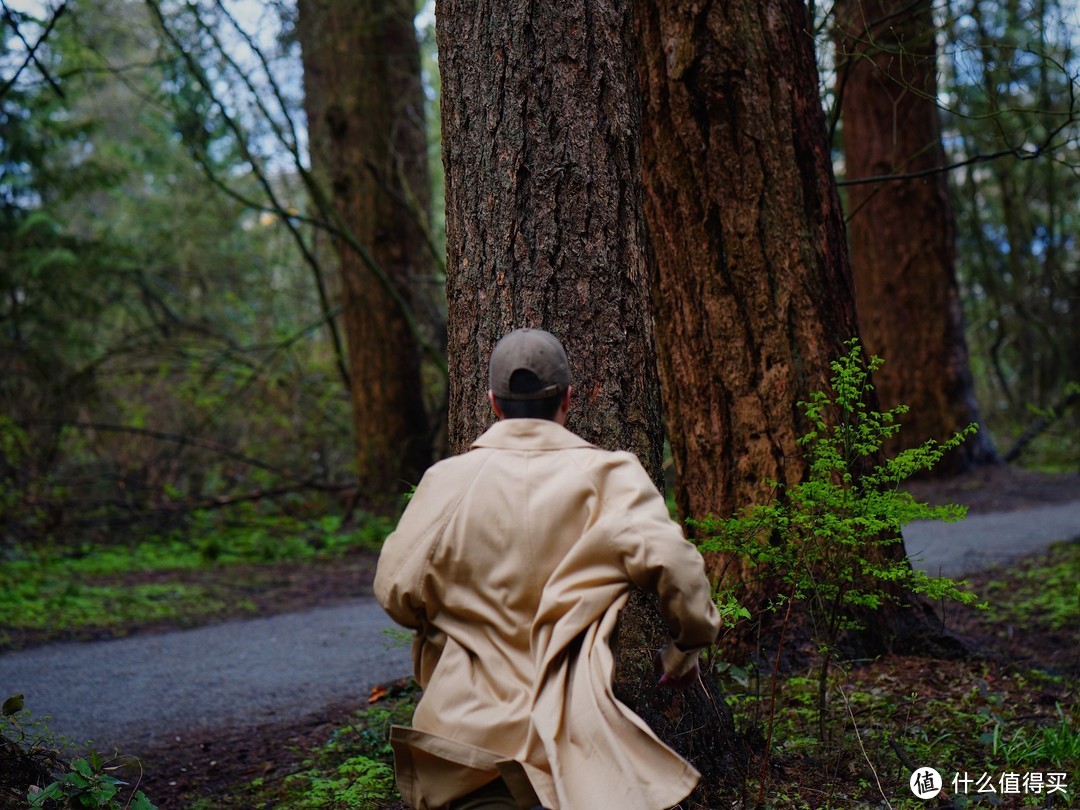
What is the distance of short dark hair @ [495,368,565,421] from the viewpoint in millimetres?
Result: 2893

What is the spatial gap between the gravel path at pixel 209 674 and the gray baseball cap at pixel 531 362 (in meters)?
2.19

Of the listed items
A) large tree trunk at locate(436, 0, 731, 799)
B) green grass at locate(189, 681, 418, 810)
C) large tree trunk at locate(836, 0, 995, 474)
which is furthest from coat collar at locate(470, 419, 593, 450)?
large tree trunk at locate(836, 0, 995, 474)

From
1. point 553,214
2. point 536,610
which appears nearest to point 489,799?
point 536,610

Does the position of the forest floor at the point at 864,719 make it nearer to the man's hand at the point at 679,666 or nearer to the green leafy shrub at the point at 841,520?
the green leafy shrub at the point at 841,520

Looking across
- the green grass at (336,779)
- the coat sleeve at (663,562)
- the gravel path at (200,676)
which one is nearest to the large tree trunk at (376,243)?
the gravel path at (200,676)

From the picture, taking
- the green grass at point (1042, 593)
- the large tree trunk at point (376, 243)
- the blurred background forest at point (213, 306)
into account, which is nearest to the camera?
the green grass at point (1042, 593)

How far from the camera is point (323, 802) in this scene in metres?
4.25

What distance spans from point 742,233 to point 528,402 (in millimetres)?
3238

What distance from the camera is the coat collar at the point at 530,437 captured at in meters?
2.86

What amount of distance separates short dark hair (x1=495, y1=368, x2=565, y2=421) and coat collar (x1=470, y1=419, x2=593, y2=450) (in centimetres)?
2

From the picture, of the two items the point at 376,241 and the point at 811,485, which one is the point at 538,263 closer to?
the point at 811,485

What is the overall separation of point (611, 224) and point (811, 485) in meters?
1.27

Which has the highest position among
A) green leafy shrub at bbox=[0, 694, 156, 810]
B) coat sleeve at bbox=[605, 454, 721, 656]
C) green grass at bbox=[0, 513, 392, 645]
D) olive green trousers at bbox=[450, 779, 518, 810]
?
coat sleeve at bbox=[605, 454, 721, 656]

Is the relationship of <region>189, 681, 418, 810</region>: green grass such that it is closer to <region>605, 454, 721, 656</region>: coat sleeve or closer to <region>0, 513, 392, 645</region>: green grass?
<region>605, 454, 721, 656</region>: coat sleeve
